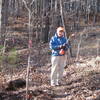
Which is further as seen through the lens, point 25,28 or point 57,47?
point 25,28

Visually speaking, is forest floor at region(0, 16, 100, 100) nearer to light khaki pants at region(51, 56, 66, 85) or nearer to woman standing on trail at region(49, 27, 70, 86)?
light khaki pants at region(51, 56, 66, 85)

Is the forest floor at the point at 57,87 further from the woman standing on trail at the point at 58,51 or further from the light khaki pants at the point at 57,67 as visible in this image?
the woman standing on trail at the point at 58,51

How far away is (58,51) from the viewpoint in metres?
8.29

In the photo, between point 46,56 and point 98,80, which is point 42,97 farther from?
point 46,56

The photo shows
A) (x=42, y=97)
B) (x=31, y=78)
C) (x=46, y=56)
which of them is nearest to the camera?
(x=42, y=97)

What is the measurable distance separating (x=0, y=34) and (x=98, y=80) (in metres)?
11.8

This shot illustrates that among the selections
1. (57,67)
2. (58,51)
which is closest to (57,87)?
(57,67)

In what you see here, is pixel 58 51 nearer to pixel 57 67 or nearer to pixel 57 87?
pixel 57 67

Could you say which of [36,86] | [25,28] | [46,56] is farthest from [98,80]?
[25,28]

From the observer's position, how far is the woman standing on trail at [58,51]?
324 inches

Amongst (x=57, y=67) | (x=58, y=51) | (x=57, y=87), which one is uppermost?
(x=58, y=51)

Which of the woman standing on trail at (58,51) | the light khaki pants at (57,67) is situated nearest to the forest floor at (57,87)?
the light khaki pants at (57,67)

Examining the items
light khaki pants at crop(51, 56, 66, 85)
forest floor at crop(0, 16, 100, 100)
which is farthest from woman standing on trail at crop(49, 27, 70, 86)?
forest floor at crop(0, 16, 100, 100)

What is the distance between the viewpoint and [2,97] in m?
7.55
